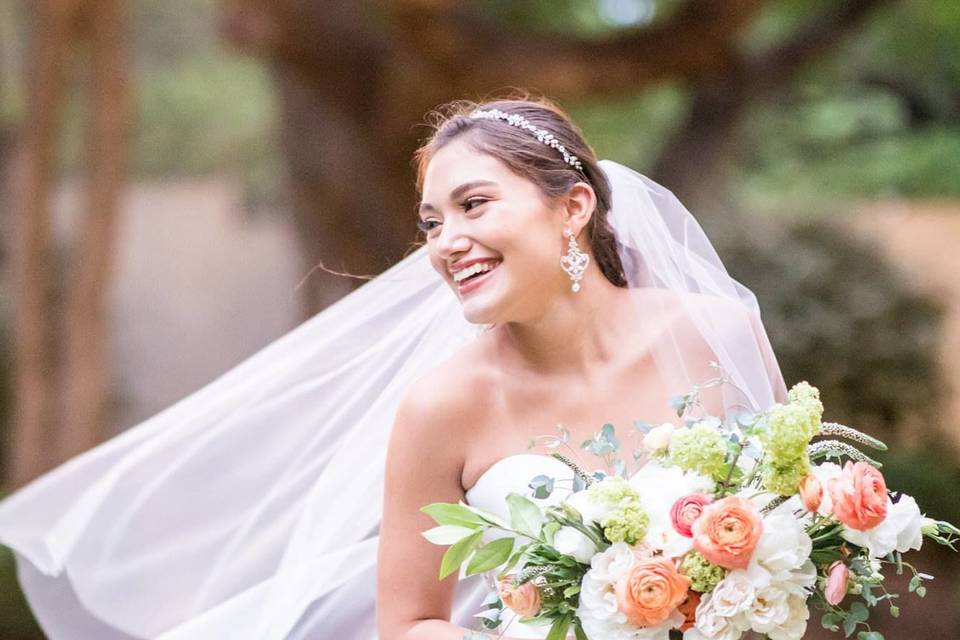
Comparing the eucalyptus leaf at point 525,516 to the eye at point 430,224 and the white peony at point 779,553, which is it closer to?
the white peony at point 779,553

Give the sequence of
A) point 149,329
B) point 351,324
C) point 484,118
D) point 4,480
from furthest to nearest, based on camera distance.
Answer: point 149,329 < point 4,480 < point 351,324 < point 484,118

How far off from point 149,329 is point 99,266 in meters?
6.15

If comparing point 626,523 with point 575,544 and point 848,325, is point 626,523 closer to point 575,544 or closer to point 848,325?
point 575,544

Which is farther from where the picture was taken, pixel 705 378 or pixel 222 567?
pixel 222 567

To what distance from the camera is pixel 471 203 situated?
265cm

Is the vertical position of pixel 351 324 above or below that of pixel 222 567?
above

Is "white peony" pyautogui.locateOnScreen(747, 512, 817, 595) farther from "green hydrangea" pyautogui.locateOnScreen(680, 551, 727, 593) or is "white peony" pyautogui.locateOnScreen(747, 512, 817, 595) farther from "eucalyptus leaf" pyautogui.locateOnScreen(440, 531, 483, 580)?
"eucalyptus leaf" pyautogui.locateOnScreen(440, 531, 483, 580)

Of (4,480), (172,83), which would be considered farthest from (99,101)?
(172,83)

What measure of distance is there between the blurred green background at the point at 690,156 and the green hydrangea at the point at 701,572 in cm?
471

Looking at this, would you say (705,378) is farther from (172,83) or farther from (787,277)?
(172,83)

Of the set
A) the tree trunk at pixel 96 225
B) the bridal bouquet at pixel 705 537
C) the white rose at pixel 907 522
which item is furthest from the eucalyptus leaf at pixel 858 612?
the tree trunk at pixel 96 225

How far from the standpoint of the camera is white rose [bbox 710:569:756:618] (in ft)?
6.99

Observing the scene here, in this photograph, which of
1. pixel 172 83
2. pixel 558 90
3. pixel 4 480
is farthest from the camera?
pixel 172 83

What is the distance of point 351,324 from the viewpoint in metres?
3.39
